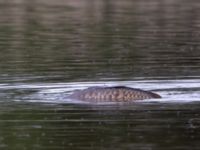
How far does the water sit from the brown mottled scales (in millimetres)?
210

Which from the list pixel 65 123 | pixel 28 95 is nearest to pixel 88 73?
pixel 28 95

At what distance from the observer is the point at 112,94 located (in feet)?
67.5

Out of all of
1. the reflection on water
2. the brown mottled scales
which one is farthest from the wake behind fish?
the reflection on water

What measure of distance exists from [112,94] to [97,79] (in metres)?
2.95

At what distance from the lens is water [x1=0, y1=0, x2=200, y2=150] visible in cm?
1669

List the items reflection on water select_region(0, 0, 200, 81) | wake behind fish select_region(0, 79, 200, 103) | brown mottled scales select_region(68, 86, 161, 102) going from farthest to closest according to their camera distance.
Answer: reflection on water select_region(0, 0, 200, 81), wake behind fish select_region(0, 79, 200, 103), brown mottled scales select_region(68, 86, 161, 102)

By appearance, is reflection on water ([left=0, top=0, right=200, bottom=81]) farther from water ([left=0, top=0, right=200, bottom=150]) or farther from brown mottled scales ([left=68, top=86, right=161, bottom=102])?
brown mottled scales ([left=68, top=86, right=161, bottom=102])

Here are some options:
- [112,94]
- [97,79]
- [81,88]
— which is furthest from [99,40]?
[112,94]

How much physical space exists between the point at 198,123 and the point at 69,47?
47.6ft

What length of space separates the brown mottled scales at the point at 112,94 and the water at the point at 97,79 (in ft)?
0.69

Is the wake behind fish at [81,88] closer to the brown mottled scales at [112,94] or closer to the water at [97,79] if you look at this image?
the water at [97,79]

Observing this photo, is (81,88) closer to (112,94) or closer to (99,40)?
(112,94)

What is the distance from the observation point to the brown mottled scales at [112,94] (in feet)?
66.5

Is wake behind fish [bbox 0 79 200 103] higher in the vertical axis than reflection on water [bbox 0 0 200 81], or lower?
lower
